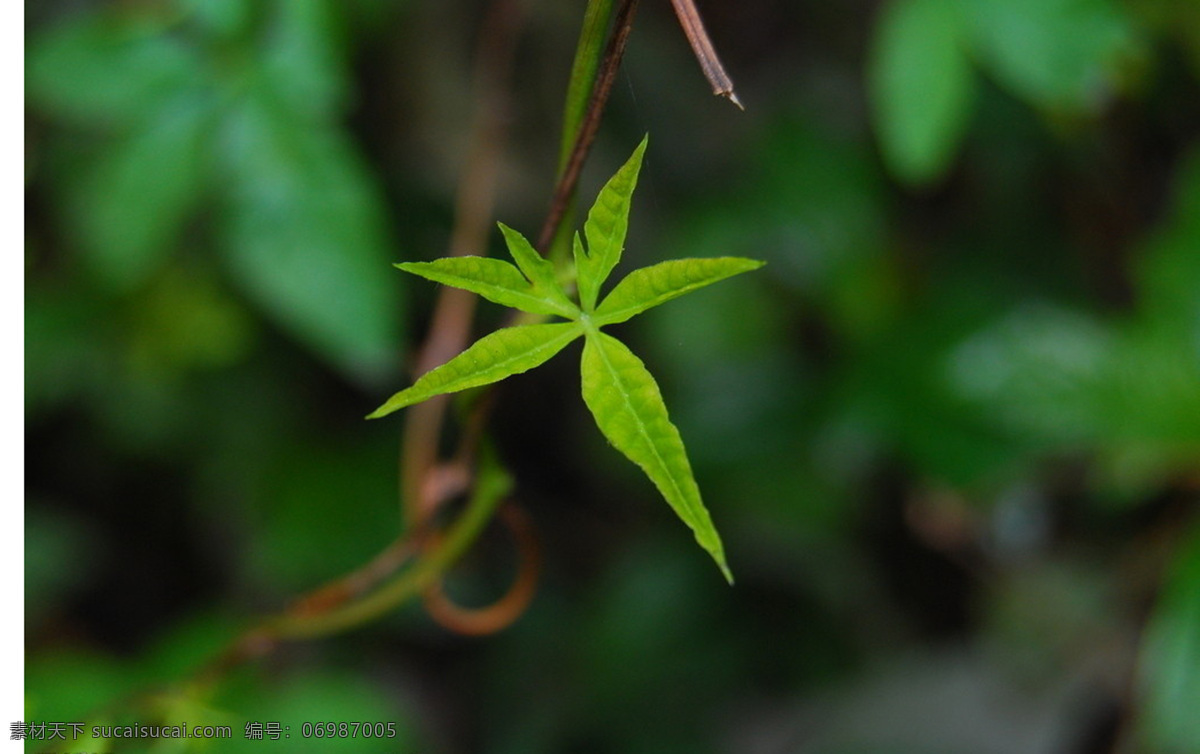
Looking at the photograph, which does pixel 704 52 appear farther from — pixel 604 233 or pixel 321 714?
pixel 321 714

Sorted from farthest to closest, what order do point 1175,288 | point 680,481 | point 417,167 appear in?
point 417,167 → point 1175,288 → point 680,481

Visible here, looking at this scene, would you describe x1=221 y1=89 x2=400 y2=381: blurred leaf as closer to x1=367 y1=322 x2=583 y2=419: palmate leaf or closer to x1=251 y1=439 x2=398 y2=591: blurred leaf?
x1=251 y1=439 x2=398 y2=591: blurred leaf

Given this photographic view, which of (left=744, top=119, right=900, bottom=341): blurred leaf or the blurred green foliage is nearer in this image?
the blurred green foliage

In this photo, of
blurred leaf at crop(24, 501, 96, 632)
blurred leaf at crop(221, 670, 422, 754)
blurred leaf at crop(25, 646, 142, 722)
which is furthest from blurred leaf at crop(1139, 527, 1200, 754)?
blurred leaf at crop(24, 501, 96, 632)

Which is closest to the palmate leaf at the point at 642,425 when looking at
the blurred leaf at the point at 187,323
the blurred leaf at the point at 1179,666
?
the blurred leaf at the point at 1179,666

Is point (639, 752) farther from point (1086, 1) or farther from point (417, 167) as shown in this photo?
point (1086, 1)

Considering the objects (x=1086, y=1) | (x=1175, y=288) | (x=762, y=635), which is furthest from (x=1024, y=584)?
(x=1086, y=1)
